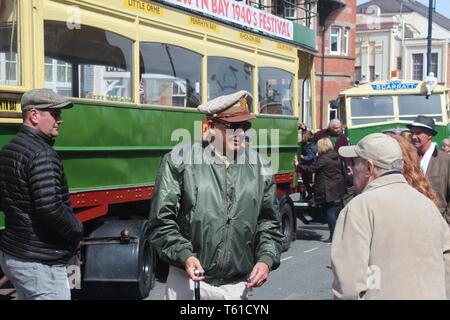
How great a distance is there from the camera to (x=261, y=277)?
12.2ft

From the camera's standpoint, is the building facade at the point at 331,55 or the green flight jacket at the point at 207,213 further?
the building facade at the point at 331,55

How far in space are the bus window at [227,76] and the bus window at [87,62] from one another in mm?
1553

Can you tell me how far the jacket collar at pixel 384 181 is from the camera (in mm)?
3406

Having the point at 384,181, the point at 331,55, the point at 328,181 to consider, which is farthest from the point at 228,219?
the point at 331,55

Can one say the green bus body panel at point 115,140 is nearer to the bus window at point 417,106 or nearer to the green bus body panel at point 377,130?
the green bus body panel at point 377,130

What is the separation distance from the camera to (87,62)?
22.0 feet

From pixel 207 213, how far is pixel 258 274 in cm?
40

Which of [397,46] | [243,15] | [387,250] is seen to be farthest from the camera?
[397,46]

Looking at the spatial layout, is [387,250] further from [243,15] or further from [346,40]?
[346,40]

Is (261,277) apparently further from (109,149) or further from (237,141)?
(109,149)

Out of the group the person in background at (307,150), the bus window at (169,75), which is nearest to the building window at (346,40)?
the person in background at (307,150)

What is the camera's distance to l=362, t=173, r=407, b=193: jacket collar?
3406 mm

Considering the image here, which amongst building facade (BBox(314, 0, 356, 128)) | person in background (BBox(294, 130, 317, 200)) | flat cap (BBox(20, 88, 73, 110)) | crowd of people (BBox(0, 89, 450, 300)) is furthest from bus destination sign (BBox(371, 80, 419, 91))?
building facade (BBox(314, 0, 356, 128))

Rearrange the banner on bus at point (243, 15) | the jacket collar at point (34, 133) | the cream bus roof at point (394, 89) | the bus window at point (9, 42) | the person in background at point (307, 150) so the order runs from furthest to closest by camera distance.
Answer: the cream bus roof at point (394, 89)
the person in background at point (307, 150)
the banner on bus at point (243, 15)
the bus window at point (9, 42)
the jacket collar at point (34, 133)
